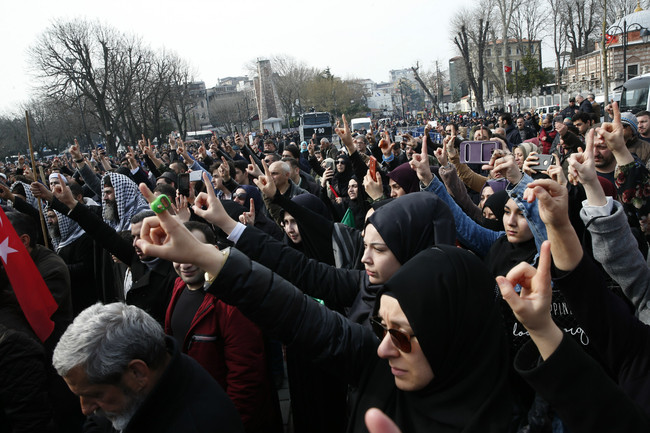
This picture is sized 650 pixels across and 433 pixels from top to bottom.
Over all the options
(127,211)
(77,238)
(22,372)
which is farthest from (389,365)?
(127,211)

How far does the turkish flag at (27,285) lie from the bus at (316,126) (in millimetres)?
25788

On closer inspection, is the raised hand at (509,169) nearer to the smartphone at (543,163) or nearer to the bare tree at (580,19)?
the smartphone at (543,163)

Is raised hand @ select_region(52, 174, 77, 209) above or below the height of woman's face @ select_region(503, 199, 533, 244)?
above

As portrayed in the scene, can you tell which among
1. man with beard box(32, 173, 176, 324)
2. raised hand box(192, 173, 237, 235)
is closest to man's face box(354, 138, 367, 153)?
man with beard box(32, 173, 176, 324)

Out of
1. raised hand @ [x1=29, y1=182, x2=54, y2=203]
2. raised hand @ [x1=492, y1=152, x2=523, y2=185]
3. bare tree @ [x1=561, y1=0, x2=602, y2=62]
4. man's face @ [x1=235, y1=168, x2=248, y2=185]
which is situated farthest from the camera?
bare tree @ [x1=561, y1=0, x2=602, y2=62]

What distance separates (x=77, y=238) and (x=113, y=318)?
349 centimetres

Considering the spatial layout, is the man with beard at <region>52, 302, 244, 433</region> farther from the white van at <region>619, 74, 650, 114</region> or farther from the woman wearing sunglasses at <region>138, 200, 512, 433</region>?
the white van at <region>619, 74, 650, 114</region>

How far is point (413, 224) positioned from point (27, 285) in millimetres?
2332

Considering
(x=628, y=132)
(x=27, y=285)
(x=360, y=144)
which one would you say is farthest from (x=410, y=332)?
(x=360, y=144)

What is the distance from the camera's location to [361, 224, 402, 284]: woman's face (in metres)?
2.33

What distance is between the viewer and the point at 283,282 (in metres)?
1.78

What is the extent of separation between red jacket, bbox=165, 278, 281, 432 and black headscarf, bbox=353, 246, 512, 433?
1040mm

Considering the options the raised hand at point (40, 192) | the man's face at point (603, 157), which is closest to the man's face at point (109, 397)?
the raised hand at point (40, 192)

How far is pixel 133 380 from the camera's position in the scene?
1.80 metres
